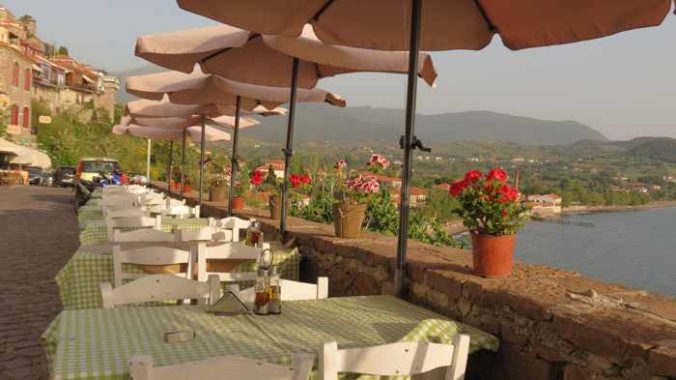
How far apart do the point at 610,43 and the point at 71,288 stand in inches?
135

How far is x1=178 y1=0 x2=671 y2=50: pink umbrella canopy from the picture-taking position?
327 cm

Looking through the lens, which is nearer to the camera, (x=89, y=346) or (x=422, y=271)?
(x=89, y=346)

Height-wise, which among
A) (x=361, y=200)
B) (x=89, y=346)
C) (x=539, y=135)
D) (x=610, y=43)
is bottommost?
(x=89, y=346)

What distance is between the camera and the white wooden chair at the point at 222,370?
5.39 feet

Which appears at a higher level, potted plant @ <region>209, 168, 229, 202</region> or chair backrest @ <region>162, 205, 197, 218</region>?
A: potted plant @ <region>209, 168, 229, 202</region>

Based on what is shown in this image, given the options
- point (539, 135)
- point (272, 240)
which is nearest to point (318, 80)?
point (272, 240)

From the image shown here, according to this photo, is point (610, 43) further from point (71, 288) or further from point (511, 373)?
point (71, 288)

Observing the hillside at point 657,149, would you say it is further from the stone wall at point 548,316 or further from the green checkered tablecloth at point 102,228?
the stone wall at point 548,316

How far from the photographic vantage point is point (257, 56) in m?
5.77

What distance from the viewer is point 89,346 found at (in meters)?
2.21

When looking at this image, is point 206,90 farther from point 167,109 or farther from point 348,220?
point 348,220

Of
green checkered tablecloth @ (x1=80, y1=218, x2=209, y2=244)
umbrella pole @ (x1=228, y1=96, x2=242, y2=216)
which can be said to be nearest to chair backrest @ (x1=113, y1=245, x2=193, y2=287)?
green checkered tablecloth @ (x1=80, y1=218, x2=209, y2=244)

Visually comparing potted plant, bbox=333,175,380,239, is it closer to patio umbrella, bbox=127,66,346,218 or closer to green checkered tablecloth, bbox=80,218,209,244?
green checkered tablecloth, bbox=80,218,209,244

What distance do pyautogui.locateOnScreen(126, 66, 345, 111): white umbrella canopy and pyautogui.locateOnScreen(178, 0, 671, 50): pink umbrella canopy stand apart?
9.85 feet
